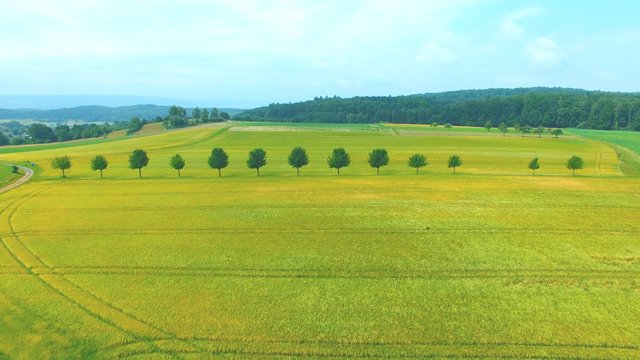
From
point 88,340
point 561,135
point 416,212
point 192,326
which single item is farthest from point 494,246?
point 561,135

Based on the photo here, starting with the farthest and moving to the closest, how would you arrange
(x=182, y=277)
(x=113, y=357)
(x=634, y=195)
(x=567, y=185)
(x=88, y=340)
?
(x=567, y=185) → (x=634, y=195) → (x=182, y=277) → (x=88, y=340) → (x=113, y=357)

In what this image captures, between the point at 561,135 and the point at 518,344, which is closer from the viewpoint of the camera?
the point at 518,344

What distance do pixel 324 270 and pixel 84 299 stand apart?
1698 cm

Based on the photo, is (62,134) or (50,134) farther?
(62,134)

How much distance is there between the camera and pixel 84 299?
26141 mm

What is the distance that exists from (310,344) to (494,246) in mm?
21351

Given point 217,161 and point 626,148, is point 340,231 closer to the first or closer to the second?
point 217,161

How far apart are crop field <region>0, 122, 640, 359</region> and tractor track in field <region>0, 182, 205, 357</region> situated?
143 millimetres

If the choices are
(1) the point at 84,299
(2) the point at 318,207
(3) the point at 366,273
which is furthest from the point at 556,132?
(1) the point at 84,299

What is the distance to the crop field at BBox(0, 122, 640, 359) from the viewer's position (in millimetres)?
21438

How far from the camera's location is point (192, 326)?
22.8 metres

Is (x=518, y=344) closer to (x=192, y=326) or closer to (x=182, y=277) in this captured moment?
(x=192, y=326)

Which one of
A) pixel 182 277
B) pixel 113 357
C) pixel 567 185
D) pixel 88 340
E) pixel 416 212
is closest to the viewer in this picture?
pixel 113 357

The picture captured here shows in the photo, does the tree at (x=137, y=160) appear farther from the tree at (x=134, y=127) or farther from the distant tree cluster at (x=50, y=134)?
the distant tree cluster at (x=50, y=134)
